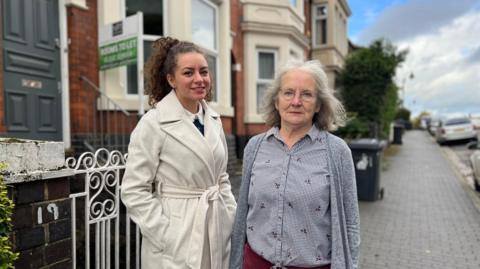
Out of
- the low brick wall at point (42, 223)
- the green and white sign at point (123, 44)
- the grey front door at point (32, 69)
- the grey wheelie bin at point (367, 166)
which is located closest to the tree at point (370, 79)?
the grey wheelie bin at point (367, 166)

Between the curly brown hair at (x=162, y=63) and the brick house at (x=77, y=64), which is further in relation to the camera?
the brick house at (x=77, y=64)

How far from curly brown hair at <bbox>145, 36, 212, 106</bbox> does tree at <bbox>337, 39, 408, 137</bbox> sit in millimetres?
15769

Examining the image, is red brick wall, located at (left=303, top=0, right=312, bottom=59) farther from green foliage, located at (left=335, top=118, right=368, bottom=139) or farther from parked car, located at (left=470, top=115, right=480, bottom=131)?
parked car, located at (left=470, top=115, right=480, bottom=131)

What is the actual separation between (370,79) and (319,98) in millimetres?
16126

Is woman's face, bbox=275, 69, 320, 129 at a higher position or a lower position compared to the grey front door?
lower

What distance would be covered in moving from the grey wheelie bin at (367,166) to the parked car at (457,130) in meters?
15.1

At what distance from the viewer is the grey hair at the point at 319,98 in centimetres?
211

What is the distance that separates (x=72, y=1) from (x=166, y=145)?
4698 mm

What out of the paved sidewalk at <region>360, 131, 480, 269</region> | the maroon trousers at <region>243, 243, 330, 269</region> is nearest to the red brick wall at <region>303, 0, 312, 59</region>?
the paved sidewalk at <region>360, 131, 480, 269</region>

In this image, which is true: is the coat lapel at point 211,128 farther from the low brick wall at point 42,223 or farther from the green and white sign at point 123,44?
the green and white sign at point 123,44

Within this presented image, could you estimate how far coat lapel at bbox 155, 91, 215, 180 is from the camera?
2133 mm

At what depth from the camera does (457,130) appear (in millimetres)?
20766

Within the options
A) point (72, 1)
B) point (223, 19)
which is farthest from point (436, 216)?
point (72, 1)

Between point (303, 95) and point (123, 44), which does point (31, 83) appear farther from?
point (303, 95)
